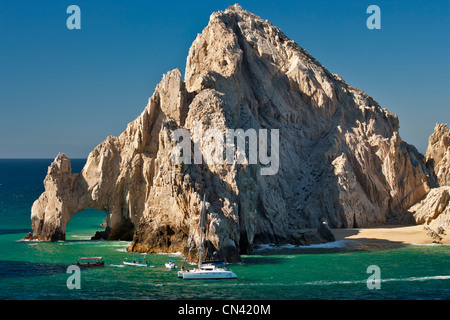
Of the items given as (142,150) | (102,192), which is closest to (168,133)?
(142,150)

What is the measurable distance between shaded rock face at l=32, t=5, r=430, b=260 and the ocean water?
11.1ft

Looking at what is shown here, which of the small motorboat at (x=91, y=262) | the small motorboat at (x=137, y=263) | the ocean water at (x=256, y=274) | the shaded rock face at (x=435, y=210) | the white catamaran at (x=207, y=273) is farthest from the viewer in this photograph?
the shaded rock face at (x=435, y=210)

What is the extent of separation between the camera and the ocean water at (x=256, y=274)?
1540 inches

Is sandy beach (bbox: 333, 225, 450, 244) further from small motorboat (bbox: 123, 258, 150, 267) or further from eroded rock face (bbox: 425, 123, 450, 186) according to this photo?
small motorboat (bbox: 123, 258, 150, 267)

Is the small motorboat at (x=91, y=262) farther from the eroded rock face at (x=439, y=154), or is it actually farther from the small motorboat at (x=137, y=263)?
the eroded rock face at (x=439, y=154)

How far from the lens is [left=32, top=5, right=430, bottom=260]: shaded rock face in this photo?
5591cm

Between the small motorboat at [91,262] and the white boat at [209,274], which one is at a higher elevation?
the small motorboat at [91,262]

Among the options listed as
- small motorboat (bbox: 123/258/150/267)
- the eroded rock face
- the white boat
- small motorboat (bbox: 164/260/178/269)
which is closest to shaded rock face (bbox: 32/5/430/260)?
small motorboat (bbox: 164/260/178/269)

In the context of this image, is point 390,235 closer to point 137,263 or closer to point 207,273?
point 207,273

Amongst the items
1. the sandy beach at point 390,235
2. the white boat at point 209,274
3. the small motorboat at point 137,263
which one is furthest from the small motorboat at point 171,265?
the sandy beach at point 390,235

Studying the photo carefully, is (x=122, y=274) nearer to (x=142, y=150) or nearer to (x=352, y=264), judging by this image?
(x=352, y=264)

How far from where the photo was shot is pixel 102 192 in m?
68.2

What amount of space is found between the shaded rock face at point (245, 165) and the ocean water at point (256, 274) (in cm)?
340
